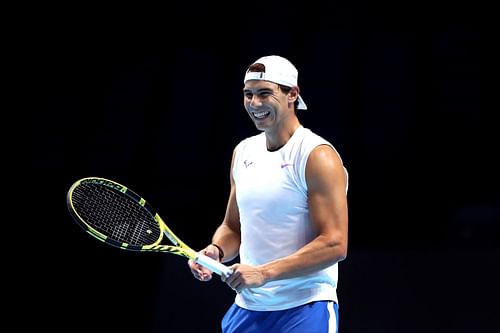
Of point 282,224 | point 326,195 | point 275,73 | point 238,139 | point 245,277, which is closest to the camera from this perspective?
point 245,277

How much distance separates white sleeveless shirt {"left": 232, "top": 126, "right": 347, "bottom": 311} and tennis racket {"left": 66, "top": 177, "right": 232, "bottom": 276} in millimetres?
330

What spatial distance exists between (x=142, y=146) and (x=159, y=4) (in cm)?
176

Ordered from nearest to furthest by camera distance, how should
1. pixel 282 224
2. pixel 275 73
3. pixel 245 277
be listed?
pixel 245 277, pixel 282 224, pixel 275 73

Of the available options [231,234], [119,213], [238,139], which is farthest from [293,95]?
[238,139]

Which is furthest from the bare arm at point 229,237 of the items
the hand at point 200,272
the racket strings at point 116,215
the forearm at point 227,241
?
the racket strings at point 116,215

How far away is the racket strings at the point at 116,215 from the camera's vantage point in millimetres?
2809

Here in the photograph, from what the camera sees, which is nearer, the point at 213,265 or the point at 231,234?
the point at 213,265

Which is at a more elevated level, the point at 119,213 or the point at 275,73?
the point at 275,73

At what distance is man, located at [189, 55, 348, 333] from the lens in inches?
94.7

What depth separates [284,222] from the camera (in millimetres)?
2527

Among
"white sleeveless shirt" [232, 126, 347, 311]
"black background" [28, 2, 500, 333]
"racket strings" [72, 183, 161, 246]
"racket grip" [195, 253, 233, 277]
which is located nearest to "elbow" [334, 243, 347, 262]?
"white sleeveless shirt" [232, 126, 347, 311]

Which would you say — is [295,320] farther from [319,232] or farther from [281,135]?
[281,135]

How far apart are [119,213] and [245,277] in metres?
0.78

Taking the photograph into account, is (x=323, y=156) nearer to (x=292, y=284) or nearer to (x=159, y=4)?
(x=292, y=284)
